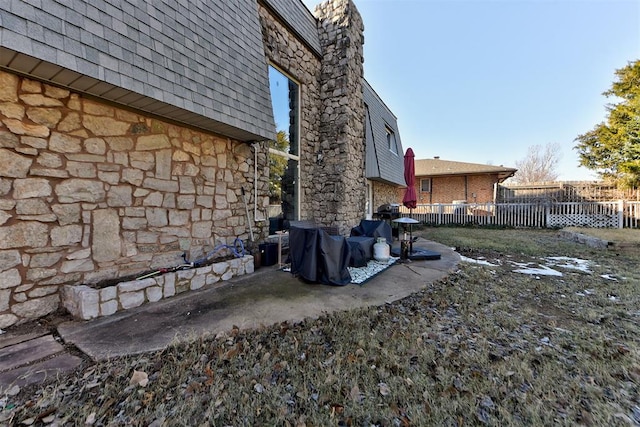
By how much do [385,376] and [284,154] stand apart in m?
5.36

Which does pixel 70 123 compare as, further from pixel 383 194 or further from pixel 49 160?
pixel 383 194

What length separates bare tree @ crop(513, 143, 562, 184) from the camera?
1143 inches

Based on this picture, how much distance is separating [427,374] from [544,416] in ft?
2.15

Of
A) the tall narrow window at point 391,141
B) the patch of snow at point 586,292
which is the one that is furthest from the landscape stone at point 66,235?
the tall narrow window at point 391,141

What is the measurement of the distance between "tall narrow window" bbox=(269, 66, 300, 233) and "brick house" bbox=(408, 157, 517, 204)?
15600mm

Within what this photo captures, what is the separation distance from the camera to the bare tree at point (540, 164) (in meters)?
29.0

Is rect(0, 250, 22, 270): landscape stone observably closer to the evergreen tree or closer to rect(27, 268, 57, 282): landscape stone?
rect(27, 268, 57, 282): landscape stone

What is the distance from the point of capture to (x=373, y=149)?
31.7 feet

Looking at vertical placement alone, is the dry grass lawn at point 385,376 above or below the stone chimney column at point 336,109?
below

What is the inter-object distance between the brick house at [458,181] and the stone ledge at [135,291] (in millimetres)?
18701

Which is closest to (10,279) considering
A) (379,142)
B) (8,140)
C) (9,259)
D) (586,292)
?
(9,259)

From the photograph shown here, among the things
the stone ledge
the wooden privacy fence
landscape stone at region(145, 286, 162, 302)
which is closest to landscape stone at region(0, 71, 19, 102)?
the stone ledge

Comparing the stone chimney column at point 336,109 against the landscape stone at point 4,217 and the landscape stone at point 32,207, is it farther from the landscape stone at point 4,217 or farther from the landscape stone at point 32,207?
the landscape stone at point 4,217

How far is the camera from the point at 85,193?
292cm
